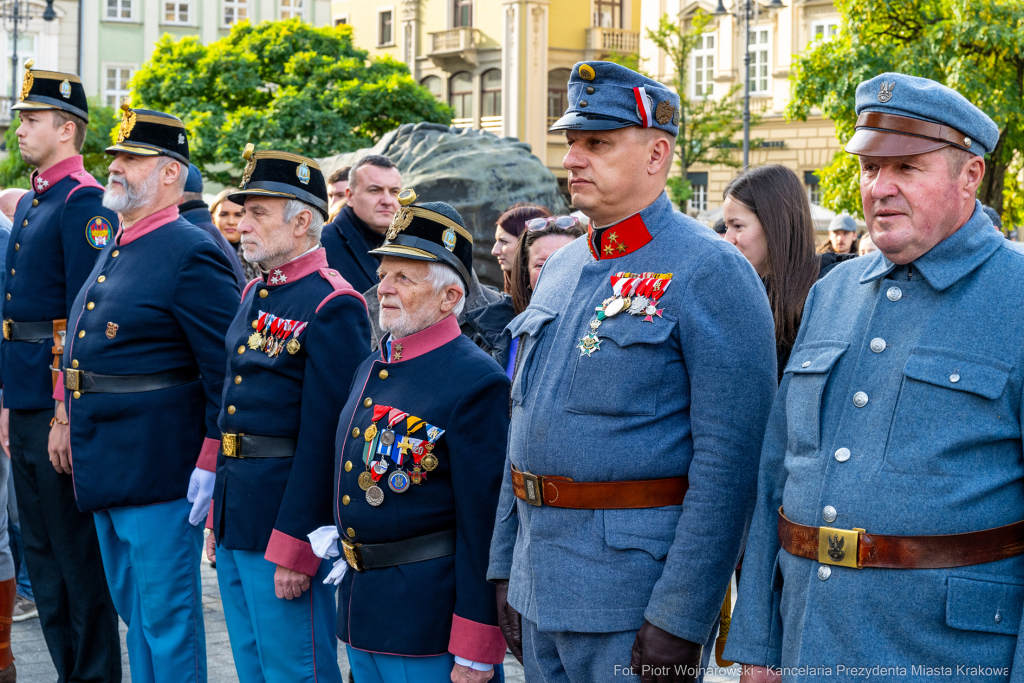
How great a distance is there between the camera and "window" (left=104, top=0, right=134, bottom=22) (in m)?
41.1

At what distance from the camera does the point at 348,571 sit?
3.56 meters

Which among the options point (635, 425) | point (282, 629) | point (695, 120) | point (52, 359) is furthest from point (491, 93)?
point (635, 425)

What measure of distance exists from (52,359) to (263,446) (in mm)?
1524

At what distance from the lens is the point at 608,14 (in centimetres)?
4141

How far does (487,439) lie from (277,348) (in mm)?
961

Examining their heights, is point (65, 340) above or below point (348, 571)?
above

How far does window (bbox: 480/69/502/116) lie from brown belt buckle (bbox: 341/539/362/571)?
127 feet

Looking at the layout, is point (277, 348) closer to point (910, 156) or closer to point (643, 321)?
point (643, 321)

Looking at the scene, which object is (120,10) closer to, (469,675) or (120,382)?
(120,382)

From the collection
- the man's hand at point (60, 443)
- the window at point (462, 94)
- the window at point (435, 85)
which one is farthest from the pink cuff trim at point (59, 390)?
the window at point (435, 85)

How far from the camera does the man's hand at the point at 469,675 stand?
3.26 m

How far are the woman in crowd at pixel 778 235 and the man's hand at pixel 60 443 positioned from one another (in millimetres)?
2719

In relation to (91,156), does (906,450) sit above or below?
below

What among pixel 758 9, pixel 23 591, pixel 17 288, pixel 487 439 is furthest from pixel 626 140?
pixel 758 9
